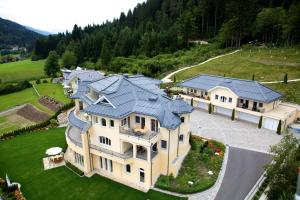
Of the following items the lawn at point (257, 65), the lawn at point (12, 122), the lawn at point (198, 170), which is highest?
the lawn at point (257, 65)

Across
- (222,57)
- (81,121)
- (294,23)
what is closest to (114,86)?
(81,121)

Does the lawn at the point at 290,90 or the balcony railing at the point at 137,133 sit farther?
the lawn at the point at 290,90

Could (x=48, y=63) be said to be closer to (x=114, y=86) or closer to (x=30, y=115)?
(x=30, y=115)

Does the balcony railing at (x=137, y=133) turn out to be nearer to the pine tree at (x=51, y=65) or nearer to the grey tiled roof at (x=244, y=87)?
the grey tiled roof at (x=244, y=87)

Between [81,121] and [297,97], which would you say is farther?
[297,97]

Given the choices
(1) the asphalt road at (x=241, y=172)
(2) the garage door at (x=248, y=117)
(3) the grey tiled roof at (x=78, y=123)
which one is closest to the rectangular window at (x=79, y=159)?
(3) the grey tiled roof at (x=78, y=123)

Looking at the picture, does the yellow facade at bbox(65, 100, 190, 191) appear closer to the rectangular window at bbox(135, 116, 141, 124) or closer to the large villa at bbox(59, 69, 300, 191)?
the large villa at bbox(59, 69, 300, 191)
